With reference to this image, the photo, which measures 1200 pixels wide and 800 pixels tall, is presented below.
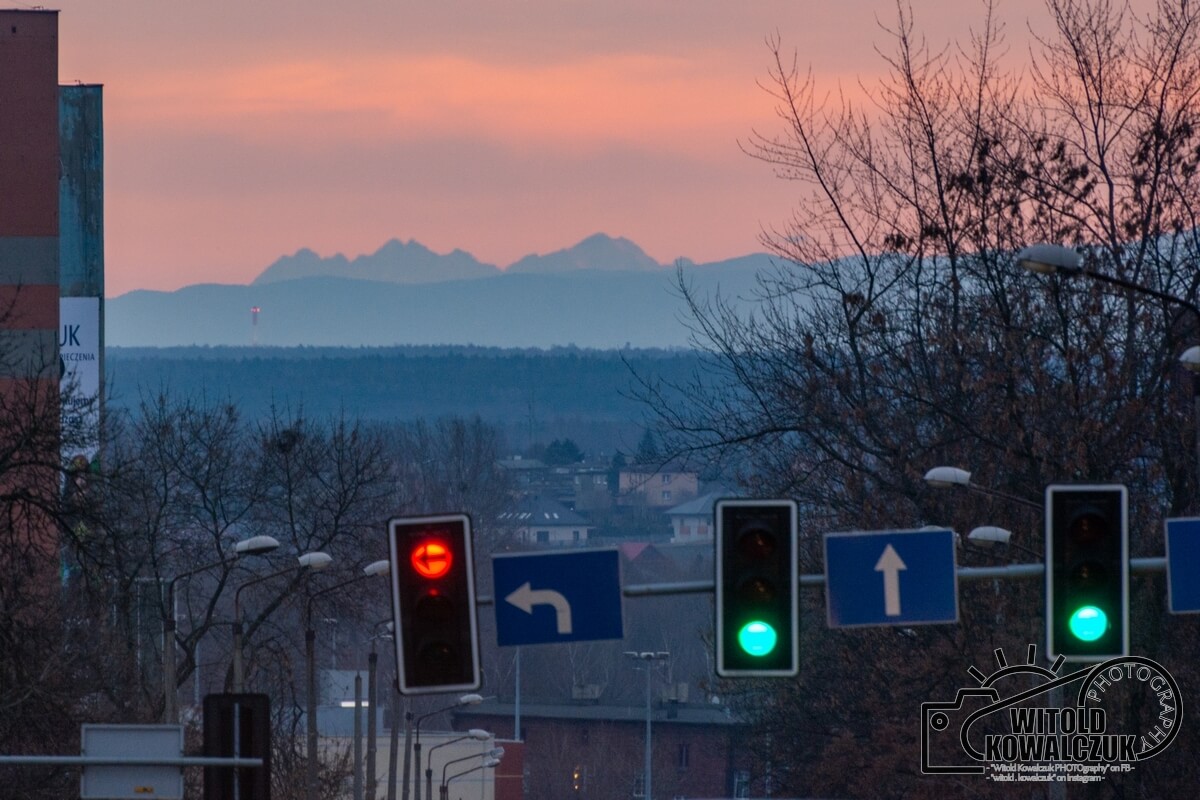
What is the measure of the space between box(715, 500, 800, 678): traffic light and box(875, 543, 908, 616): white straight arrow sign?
1439mm

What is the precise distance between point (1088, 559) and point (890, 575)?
171cm

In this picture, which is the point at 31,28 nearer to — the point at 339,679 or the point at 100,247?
the point at 100,247

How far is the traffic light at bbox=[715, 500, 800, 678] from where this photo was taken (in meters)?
12.7

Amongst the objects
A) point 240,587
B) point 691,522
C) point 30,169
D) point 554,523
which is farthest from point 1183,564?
point 691,522

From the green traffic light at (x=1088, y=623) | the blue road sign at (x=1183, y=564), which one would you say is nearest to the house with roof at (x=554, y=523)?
the blue road sign at (x=1183, y=564)

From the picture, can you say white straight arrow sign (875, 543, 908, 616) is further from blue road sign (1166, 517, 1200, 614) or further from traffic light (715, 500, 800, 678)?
blue road sign (1166, 517, 1200, 614)

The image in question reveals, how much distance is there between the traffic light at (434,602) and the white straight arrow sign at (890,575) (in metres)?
3.25

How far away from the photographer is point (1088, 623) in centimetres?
1283

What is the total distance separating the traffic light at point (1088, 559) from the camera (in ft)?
41.8

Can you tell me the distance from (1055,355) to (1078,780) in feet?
23.2

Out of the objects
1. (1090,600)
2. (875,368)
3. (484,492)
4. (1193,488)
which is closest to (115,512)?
(875,368)

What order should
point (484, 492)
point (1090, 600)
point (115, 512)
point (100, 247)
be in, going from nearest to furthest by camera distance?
point (1090, 600) → point (115, 512) → point (100, 247) → point (484, 492)

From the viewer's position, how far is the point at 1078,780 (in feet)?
92.1

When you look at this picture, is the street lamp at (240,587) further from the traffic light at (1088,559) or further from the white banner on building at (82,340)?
the white banner on building at (82,340)
